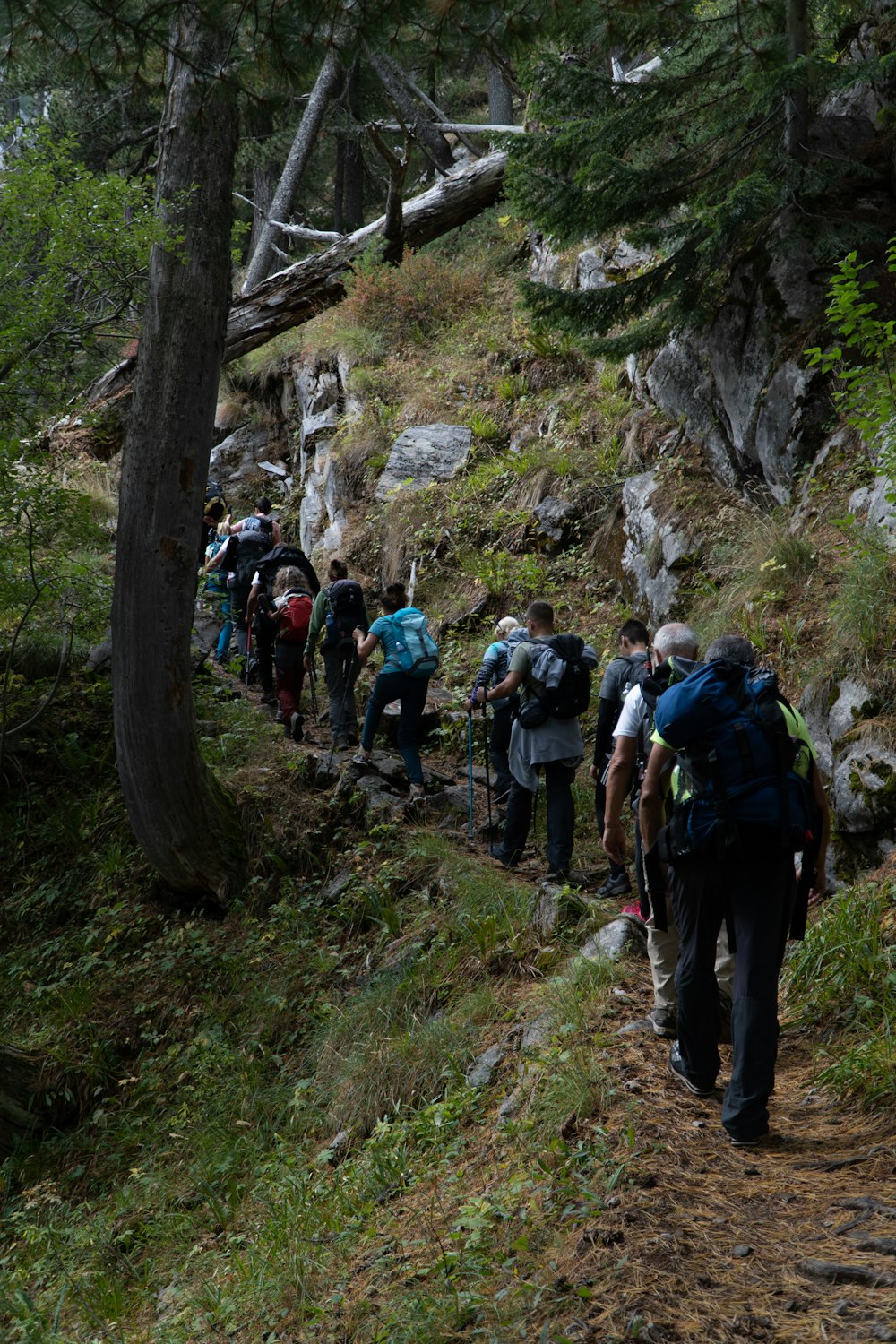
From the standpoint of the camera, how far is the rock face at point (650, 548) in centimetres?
984

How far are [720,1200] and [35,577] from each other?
25.8 ft

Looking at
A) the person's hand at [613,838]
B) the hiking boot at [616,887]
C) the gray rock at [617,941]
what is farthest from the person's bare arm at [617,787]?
the hiking boot at [616,887]

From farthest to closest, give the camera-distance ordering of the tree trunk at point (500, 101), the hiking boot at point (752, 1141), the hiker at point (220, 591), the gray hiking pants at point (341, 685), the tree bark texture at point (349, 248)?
the tree trunk at point (500, 101) < the tree bark texture at point (349, 248) < the hiker at point (220, 591) < the gray hiking pants at point (341, 685) < the hiking boot at point (752, 1141)

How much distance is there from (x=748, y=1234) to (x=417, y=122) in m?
19.5

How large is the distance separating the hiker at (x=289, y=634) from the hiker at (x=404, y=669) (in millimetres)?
1354

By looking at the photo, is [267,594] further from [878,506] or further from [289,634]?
[878,506]

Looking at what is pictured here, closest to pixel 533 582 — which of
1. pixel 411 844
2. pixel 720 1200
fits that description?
pixel 411 844

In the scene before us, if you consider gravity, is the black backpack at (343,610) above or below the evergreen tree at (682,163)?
below

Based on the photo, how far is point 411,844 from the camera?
7.68 meters

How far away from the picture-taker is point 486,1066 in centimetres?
512

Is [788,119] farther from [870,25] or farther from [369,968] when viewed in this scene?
[369,968]

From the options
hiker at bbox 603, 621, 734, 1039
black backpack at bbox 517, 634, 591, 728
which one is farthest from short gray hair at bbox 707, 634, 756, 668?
black backpack at bbox 517, 634, 591, 728

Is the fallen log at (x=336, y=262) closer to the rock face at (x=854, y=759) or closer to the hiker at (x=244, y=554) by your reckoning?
the hiker at (x=244, y=554)

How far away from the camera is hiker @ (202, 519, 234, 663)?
498 inches
